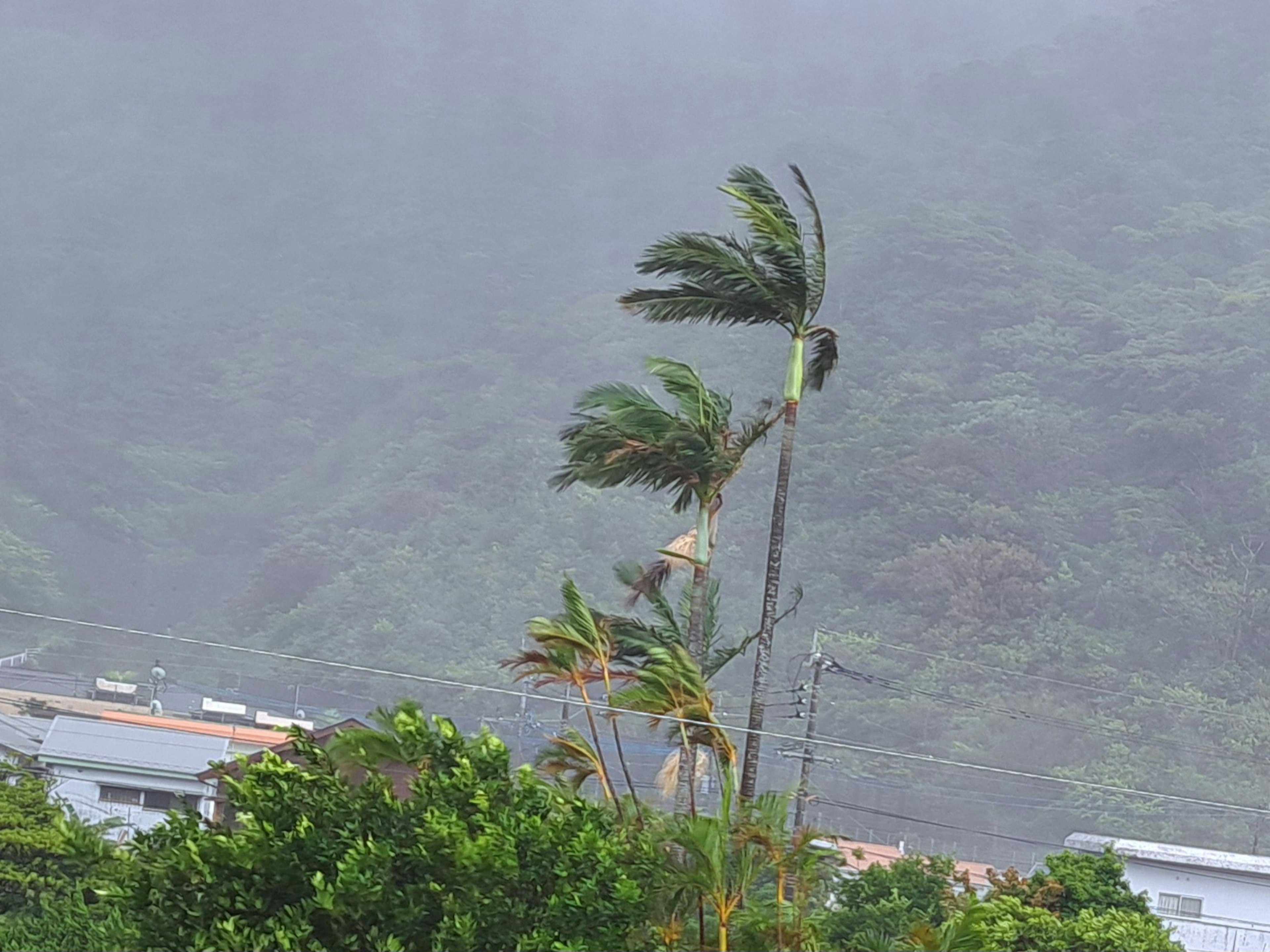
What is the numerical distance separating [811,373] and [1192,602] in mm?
60735

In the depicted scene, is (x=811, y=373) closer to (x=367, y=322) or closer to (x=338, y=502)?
(x=338, y=502)

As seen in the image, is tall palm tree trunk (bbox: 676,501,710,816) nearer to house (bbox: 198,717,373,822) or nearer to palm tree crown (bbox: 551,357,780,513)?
palm tree crown (bbox: 551,357,780,513)

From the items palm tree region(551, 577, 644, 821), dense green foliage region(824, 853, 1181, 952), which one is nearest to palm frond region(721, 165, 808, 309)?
palm tree region(551, 577, 644, 821)

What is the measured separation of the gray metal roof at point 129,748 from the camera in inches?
784

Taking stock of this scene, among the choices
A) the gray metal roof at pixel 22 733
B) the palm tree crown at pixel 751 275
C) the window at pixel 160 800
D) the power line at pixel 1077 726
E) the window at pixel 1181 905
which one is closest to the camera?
the palm tree crown at pixel 751 275

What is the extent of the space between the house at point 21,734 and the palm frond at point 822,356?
1054 cm

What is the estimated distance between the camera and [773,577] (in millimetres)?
12852

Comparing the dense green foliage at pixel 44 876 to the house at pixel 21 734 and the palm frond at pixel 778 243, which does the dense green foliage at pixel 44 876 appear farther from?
the palm frond at pixel 778 243

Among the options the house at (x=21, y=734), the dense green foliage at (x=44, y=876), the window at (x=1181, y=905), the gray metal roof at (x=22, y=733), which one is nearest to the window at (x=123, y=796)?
the house at (x=21, y=734)

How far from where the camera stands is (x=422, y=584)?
76.0 metres

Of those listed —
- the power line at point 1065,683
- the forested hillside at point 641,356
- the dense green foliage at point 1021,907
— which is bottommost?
the dense green foliage at point 1021,907

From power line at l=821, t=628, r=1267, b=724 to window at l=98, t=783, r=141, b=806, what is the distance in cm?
4643

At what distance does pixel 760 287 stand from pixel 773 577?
2.38 meters

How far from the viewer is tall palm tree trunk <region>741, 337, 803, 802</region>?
41.3 feet
